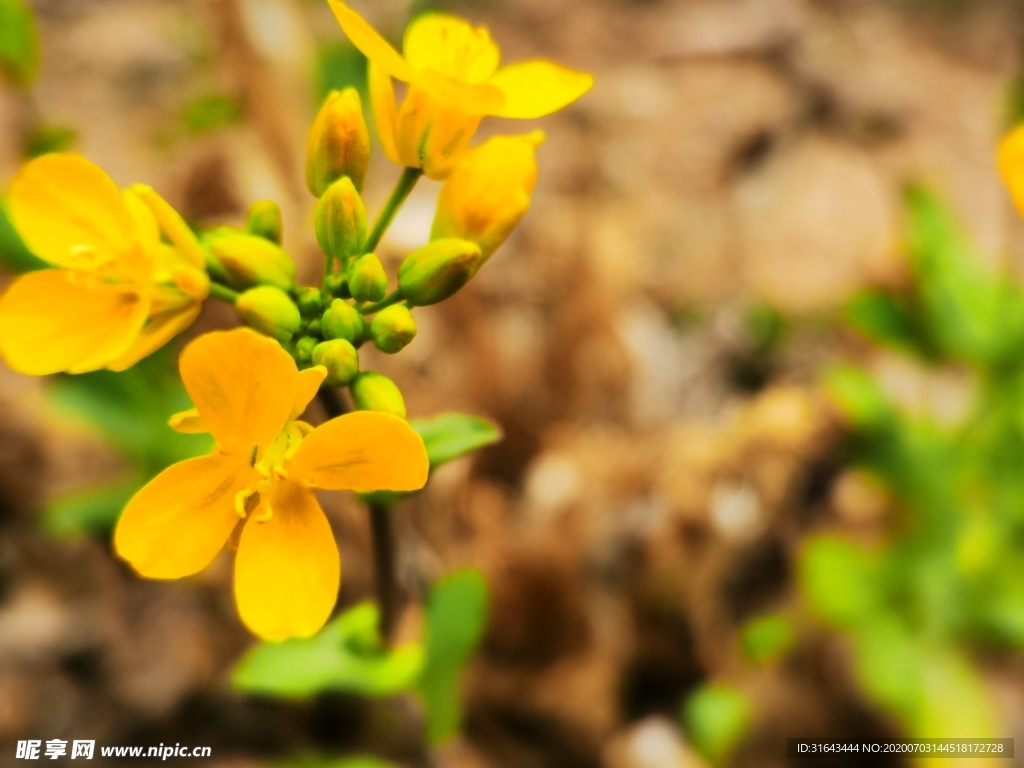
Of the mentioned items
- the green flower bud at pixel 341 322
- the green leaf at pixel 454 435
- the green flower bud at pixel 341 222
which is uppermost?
the green flower bud at pixel 341 222

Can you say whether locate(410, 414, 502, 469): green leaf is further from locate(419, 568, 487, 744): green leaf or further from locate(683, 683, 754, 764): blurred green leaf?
locate(683, 683, 754, 764): blurred green leaf

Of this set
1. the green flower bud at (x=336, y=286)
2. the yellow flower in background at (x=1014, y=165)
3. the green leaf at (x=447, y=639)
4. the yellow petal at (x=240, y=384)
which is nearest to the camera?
the yellow petal at (x=240, y=384)

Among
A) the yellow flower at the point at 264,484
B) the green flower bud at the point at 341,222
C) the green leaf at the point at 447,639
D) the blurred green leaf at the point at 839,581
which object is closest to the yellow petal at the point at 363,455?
the yellow flower at the point at 264,484

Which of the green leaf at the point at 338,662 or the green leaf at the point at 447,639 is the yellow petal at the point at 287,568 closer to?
the green leaf at the point at 338,662

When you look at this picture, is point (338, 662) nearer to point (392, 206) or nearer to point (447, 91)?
point (392, 206)

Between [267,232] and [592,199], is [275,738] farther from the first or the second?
[592,199]

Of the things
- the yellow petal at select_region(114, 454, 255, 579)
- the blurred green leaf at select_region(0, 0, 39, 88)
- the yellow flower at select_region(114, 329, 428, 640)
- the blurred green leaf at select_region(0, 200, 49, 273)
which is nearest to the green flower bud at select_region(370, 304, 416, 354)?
the yellow flower at select_region(114, 329, 428, 640)

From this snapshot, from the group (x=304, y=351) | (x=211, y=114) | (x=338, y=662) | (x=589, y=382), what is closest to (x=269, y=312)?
(x=304, y=351)
